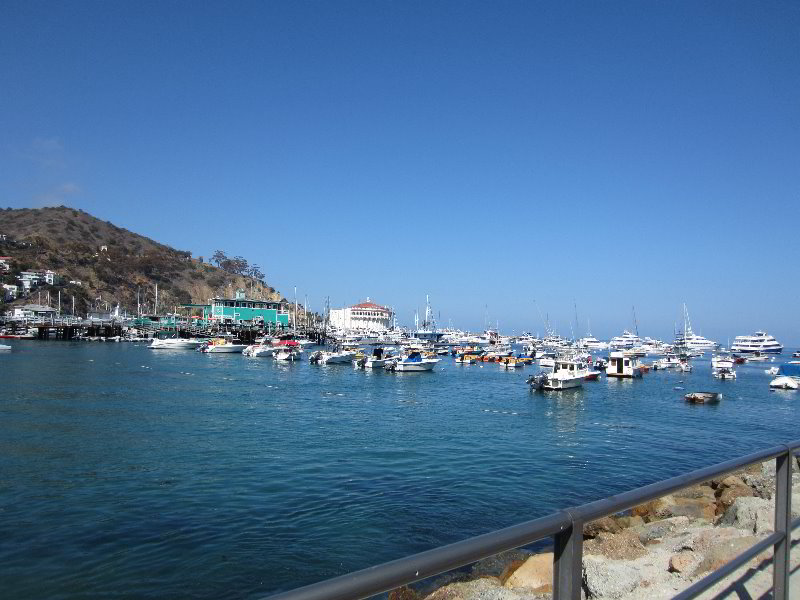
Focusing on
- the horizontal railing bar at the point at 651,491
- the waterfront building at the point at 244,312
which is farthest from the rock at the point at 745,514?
the waterfront building at the point at 244,312

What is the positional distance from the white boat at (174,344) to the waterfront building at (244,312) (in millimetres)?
20900

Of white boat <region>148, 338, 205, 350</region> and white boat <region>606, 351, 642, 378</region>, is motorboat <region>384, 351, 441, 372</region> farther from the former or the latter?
white boat <region>148, 338, 205, 350</region>

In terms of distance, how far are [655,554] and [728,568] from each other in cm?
554

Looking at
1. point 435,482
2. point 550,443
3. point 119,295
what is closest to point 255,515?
point 435,482

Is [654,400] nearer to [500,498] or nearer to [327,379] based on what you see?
[327,379]

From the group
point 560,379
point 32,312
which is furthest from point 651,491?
point 32,312

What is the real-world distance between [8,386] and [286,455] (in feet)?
93.9

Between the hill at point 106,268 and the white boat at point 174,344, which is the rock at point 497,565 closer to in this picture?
the white boat at point 174,344

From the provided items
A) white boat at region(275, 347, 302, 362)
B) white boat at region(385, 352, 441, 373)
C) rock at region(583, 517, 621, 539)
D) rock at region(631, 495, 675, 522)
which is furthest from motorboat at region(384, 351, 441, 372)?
rock at region(583, 517, 621, 539)

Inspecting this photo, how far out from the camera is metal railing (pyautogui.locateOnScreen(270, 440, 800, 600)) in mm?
1519

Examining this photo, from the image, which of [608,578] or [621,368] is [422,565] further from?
[621,368]

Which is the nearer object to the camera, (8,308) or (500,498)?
(500,498)

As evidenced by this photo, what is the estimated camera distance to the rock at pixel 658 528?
34.9 ft

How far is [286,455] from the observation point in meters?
21.2
